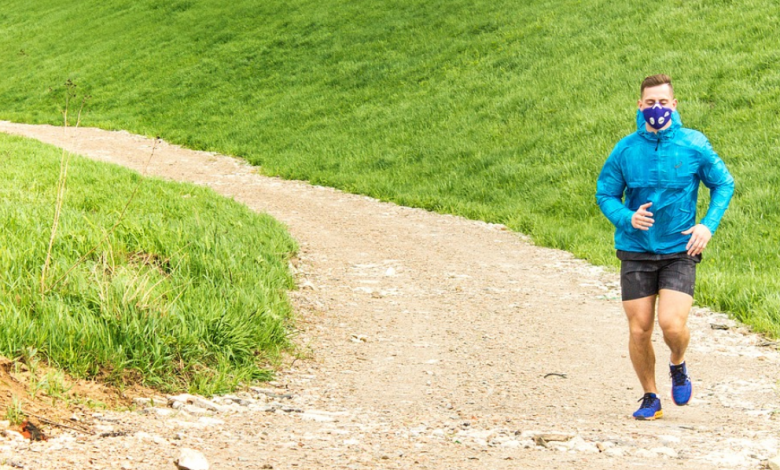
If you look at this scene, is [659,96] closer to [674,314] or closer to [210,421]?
[674,314]

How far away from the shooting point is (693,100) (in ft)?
50.5

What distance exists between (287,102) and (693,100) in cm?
1172

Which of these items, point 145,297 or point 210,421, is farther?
point 145,297

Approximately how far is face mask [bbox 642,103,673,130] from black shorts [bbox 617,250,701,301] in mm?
830

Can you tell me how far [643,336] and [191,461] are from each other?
2984mm

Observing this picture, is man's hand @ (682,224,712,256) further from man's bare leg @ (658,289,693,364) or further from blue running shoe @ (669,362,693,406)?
blue running shoe @ (669,362,693,406)

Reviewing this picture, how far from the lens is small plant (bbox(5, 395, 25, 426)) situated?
4.21m

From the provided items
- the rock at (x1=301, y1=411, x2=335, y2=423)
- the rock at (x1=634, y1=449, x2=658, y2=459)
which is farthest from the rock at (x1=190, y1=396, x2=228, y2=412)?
the rock at (x1=634, y1=449, x2=658, y2=459)

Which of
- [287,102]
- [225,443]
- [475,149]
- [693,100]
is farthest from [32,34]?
[225,443]

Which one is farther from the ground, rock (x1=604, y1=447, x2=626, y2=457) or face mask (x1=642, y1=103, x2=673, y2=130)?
face mask (x1=642, y1=103, x2=673, y2=130)

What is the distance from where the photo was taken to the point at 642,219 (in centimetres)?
491

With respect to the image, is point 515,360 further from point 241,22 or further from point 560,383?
point 241,22

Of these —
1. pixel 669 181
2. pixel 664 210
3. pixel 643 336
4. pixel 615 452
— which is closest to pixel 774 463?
pixel 615 452

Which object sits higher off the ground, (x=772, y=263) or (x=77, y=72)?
(x=77, y=72)
